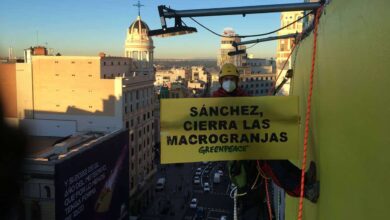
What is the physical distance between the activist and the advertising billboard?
539 inches

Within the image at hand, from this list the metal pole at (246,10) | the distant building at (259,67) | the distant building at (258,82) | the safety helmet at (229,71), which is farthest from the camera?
the distant building at (259,67)

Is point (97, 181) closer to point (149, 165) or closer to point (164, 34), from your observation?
point (149, 165)

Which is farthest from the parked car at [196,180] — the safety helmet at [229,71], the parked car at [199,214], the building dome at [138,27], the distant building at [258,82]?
the safety helmet at [229,71]

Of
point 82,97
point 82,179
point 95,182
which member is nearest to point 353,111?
point 82,179

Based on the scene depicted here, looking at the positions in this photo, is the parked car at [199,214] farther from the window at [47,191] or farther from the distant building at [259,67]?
the distant building at [259,67]

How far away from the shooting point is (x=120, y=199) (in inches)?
889

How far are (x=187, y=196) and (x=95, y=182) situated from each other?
12873mm

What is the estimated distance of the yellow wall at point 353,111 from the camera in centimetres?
150

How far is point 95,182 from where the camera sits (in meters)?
19.4

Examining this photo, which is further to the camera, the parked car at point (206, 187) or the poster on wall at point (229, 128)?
the parked car at point (206, 187)

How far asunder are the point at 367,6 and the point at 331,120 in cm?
80

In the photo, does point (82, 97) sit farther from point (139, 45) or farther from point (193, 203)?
point (193, 203)

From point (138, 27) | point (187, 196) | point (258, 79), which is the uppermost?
point (138, 27)

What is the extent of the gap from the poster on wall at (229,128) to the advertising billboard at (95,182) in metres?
14.7
